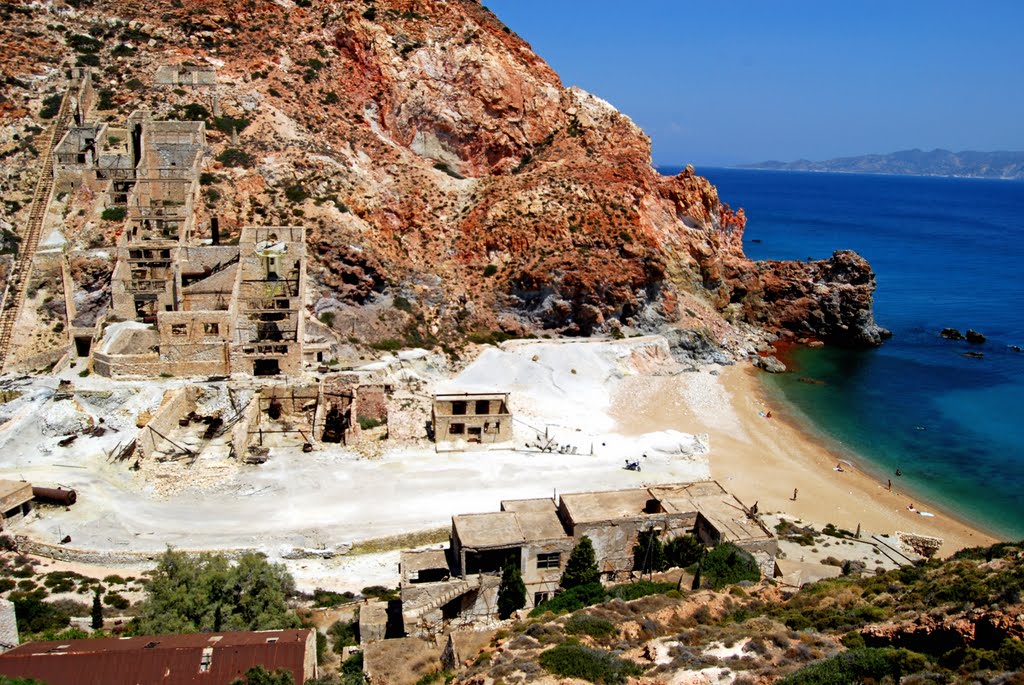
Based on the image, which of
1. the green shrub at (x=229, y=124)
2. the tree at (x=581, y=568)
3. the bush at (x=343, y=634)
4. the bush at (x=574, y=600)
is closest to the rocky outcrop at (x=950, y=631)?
the bush at (x=574, y=600)

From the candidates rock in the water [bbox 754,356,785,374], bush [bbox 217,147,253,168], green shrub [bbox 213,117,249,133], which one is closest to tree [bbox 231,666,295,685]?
bush [bbox 217,147,253,168]

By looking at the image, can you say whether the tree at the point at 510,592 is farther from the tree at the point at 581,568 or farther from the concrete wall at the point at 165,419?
the concrete wall at the point at 165,419

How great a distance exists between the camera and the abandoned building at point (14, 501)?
29.3 metres

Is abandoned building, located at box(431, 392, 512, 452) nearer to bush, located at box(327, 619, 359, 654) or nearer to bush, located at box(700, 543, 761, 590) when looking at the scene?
bush, located at box(327, 619, 359, 654)

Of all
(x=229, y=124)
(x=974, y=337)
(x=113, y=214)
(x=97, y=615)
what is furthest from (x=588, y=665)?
(x=974, y=337)

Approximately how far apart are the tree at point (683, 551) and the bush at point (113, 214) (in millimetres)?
39573

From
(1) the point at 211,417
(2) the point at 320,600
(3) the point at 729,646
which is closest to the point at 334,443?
(1) the point at 211,417

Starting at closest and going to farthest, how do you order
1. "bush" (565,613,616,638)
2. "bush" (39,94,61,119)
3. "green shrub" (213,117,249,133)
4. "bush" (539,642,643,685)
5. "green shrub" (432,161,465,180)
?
"bush" (539,642,643,685), "bush" (565,613,616,638), "bush" (39,94,61,119), "green shrub" (213,117,249,133), "green shrub" (432,161,465,180)

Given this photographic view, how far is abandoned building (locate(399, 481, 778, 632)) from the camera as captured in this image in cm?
2491

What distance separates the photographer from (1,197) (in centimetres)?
4772

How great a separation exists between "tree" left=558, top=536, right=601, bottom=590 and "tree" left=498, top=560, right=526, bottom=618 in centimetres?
152

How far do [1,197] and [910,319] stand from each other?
76.4 meters

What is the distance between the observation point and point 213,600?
898 inches

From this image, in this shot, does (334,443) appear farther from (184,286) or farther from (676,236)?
(676,236)
